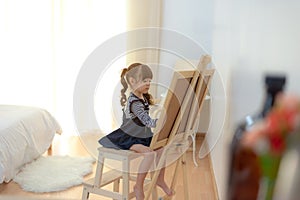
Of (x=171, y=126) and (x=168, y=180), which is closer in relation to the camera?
(x=171, y=126)

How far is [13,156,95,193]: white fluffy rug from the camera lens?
2.95 metres

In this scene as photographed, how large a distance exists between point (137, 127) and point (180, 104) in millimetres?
292

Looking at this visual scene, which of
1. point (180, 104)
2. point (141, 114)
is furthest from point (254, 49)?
point (141, 114)

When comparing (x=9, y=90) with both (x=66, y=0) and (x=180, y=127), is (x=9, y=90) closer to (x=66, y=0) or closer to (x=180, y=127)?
(x=66, y=0)

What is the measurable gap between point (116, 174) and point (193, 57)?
2.04 metres

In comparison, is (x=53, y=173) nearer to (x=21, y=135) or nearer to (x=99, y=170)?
(x=21, y=135)

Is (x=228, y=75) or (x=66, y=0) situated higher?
(x=66, y=0)

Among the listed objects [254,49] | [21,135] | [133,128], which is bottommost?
[21,135]

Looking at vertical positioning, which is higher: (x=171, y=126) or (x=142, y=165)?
(x=171, y=126)

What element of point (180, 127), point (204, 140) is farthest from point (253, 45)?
point (204, 140)

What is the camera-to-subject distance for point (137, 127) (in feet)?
7.59

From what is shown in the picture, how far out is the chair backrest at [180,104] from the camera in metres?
2.07

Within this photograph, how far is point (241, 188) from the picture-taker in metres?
0.55

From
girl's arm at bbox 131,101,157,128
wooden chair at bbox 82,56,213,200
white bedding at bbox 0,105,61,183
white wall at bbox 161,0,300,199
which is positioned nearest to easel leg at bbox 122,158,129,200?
wooden chair at bbox 82,56,213,200
